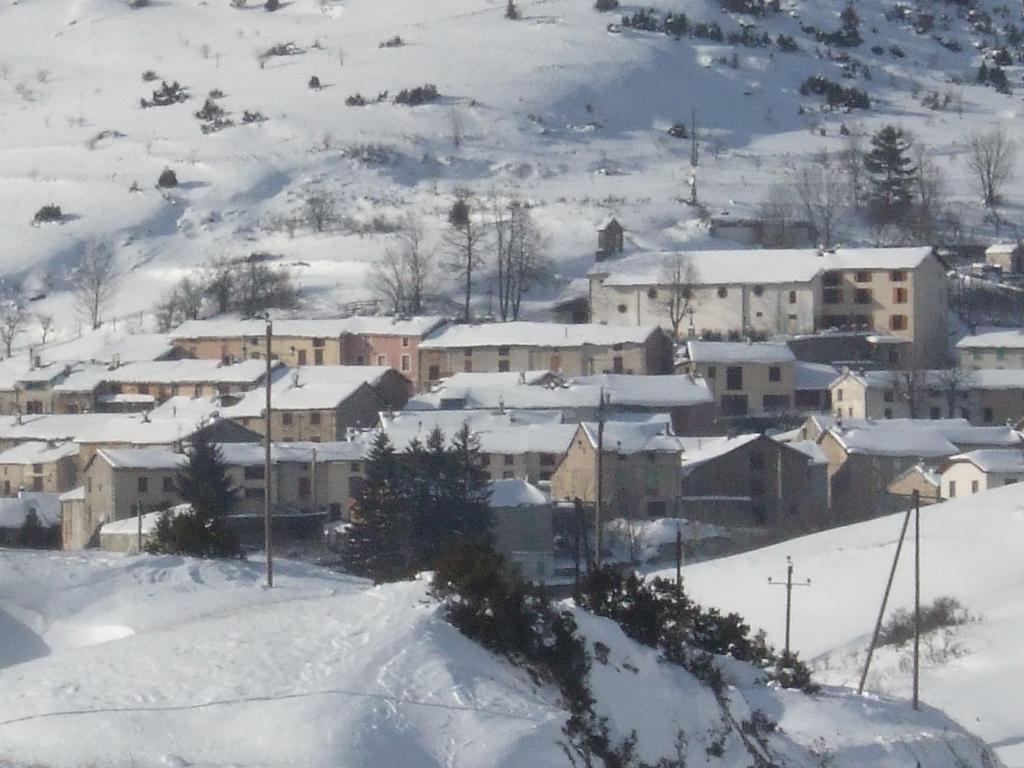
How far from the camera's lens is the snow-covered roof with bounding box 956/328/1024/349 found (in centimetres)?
5291

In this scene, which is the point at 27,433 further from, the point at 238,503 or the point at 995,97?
the point at 995,97

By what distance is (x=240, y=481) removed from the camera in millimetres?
42500

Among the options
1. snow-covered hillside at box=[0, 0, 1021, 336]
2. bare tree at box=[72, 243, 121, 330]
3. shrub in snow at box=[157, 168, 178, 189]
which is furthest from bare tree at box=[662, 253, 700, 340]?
shrub in snow at box=[157, 168, 178, 189]

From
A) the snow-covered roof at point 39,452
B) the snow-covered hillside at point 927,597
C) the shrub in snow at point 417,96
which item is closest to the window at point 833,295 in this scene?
the snow-covered roof at point 39,452

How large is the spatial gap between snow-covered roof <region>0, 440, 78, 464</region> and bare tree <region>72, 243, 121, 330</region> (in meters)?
14.9

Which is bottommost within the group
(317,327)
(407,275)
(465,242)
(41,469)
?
(41,469)

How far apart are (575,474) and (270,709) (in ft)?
95.8

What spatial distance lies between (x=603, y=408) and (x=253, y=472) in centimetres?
695

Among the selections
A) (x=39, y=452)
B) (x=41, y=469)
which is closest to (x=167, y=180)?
(x=39, y=452)

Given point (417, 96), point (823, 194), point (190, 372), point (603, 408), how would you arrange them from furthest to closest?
point (417, 96), point (823, 194), point (190, 372), point (603, 408)

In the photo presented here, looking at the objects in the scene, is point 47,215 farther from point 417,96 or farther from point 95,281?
point 417,96

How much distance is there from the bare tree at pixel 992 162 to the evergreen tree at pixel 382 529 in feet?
139

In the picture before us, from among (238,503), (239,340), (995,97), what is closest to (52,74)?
(995,97)

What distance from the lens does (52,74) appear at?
106m
